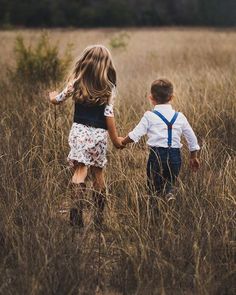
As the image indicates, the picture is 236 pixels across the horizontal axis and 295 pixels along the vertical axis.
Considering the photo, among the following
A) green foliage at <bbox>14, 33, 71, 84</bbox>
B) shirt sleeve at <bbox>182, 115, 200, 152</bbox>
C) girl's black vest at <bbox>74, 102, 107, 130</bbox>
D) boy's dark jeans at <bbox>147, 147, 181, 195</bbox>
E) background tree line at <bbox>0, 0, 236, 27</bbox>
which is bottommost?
boy's dark jeans at <bbox>147, 147, 181, 195</bbox>

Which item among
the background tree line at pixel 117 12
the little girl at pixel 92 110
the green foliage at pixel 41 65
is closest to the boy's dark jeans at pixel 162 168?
the little girl at pixel 92 110

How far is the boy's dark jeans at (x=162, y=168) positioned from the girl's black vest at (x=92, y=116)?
347 mm

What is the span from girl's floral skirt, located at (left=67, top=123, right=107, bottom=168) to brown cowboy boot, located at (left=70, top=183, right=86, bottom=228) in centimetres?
16

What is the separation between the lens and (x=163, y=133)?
145 inches

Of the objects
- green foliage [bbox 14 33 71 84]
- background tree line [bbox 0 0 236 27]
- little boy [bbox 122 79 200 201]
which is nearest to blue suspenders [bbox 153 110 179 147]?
little boy [bbox 122 79 200 201]

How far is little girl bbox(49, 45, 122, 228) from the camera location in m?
3.74

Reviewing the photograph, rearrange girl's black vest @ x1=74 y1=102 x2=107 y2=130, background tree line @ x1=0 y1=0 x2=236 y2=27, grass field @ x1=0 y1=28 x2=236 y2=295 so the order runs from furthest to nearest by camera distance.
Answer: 1. background tree line @ x1=0 y1=0 x2=236 y2=27
2. girl's black vest @ x1=74 y1=102 x2=107 y2=130
3. grass field @ x1=0 y1=28 x2=236 y2=295

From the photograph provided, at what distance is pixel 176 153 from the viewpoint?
12.3ft

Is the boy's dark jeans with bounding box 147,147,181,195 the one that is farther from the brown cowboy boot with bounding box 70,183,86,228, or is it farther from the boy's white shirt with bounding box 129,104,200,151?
the brown cowboy boot with bounding box 70,183,86,228

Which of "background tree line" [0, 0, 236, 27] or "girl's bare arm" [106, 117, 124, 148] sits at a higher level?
"background tree line" [0, 0, 236, 27]

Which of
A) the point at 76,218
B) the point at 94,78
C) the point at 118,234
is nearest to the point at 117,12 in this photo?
the point at 94,78

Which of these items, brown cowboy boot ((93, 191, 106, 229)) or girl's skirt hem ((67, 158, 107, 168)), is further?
girl's skirt hem ((67, 158, 107, 168))

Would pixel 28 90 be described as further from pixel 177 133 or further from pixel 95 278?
pixel 95 278

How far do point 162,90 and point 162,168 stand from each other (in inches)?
17.9
